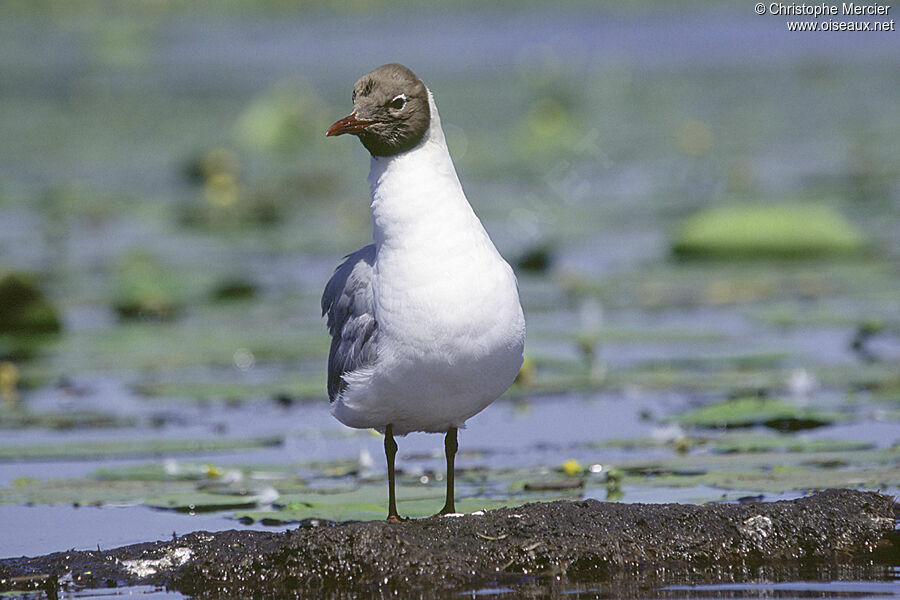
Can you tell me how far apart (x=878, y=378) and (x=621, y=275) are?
Result: 3.06 meters

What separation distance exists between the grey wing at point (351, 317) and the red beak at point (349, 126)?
472mm

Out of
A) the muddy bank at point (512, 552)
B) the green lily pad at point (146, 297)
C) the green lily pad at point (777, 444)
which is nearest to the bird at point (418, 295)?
the muddy bank at point (512, 552)

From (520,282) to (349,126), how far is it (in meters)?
5.25

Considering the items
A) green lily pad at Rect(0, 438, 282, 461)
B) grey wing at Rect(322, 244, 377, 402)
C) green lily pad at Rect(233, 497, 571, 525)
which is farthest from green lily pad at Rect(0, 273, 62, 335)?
grey wing at Rect(322, 244, 377, 402)

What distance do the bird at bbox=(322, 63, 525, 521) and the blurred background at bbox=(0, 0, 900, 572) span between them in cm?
59

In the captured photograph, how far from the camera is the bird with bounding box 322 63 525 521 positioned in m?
4.24

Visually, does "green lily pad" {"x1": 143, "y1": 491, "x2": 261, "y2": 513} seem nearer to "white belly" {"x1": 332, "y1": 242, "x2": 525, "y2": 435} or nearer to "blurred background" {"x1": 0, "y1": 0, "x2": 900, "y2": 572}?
"blurred background" {"x1": 0, "y1": 0, "x2": 900, "y2": 572}

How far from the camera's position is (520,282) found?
9.50 meters

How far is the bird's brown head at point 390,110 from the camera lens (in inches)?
172

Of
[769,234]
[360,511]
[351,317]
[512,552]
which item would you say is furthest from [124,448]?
[769,234]

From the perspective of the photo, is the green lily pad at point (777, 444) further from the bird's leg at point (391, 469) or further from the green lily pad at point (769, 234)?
the green lily pad at point (769, 234)

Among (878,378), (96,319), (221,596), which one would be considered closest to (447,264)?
(221,596)

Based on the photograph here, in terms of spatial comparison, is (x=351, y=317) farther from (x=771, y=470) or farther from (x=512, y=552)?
(x=771, y=470)

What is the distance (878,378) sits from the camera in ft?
21.6
